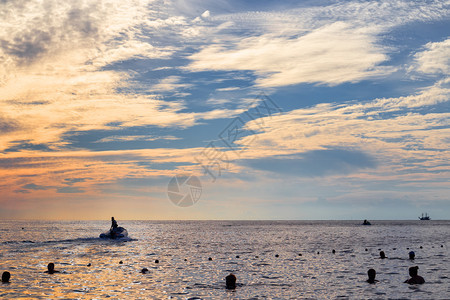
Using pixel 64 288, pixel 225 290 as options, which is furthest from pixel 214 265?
pixel 64 288

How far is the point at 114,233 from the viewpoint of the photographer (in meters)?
91.5

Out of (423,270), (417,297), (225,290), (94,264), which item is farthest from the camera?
(94,264)

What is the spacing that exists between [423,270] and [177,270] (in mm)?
25332

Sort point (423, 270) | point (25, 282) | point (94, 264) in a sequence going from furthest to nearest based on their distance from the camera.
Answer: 1. point (94, 264)
2. point (423, 270)
3. point (25, 282)

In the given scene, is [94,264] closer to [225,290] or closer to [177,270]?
[177,270]

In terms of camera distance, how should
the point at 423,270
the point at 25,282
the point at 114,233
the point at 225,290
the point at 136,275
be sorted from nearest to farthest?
the point at 225,290 < the point at 25,282 < the point at 136,275 < the point at 423,270 < the point at 114,233

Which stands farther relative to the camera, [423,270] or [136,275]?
[423,270]

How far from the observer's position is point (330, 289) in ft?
107

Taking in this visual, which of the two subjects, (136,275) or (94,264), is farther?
(94,264)

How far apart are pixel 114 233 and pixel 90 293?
63170 millimetres

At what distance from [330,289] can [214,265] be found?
18.4 metres

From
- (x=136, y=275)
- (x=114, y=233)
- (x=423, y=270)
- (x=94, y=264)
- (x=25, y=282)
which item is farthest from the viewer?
(x=114, y=233)

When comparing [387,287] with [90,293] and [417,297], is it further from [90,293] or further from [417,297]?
[90,293]

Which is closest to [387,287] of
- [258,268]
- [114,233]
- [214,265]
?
[258,268]
